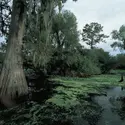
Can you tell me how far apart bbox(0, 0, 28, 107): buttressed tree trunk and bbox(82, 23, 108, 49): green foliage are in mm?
34256

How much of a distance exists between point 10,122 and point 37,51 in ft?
19.2

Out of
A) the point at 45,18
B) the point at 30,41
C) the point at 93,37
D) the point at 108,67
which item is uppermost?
the point at 93,37

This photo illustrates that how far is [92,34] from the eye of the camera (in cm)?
4150

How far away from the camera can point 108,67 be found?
2080cm

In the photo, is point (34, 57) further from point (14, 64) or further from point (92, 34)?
point (92, 34)

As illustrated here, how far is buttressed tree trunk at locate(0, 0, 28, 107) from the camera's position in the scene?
278 inches

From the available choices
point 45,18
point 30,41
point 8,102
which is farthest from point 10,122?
point 30,41

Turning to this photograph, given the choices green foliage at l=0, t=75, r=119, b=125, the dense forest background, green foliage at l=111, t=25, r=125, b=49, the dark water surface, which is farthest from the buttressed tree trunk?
green foliage at l=111, t=25, r=125, b=49

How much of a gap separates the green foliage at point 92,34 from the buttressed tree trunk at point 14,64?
112 feet

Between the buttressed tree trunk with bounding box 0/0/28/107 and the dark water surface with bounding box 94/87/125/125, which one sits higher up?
the buttressed tree trunk with bounding box 0/0/28/107

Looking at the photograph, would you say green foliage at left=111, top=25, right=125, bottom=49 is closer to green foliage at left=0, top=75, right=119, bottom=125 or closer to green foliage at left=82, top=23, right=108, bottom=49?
green foliage at left=82, top=23, right=108, bottom=49

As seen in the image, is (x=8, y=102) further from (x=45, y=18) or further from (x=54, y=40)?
(x=54, y=40)

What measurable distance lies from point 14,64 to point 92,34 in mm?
35913

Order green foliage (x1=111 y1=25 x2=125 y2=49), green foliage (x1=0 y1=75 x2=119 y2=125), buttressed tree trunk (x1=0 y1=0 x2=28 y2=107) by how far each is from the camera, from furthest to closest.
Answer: green foliage (x1=111 y1=25 x2=125 y2=49), buttressed tree trunk (x1=0 y1=0 x2=28 y2=107), green foliage (x1=0 y1=75 x2=119 y2=125)
